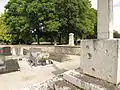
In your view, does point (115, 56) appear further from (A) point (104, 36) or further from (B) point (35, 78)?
(B) point (35, 78)

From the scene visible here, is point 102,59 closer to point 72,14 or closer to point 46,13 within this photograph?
point 46,13

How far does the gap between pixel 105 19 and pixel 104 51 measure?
2.25 feet

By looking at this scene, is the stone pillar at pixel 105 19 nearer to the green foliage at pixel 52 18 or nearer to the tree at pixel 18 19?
the green foliage at pixel 52 18

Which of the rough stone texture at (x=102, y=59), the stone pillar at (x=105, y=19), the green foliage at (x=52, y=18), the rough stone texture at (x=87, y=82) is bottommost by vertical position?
the rough stone texture at (x=87, y=82)

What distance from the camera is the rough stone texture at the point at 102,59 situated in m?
2.40

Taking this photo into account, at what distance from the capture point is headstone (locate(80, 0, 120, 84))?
95.0 inches

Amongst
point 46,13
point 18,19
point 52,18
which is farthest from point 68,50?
point 18,19

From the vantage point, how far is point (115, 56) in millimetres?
2385

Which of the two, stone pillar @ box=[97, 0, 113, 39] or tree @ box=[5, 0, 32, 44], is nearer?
stone pillar @ box=[97, 0, 113, 39]

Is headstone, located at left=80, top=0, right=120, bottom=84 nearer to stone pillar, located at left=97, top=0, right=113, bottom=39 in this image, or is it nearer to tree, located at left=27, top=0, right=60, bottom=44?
stone pillar, located at left=97, top=0, right=113, bottom=39

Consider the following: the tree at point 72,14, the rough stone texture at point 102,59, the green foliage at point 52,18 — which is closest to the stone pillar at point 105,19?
the rough stone texture at point 102,59

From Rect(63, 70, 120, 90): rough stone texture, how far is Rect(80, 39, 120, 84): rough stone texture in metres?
0.10

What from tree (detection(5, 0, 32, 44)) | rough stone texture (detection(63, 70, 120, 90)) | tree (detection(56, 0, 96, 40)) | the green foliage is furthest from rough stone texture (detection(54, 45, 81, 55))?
rough stone texture (detection(63, 70, 120, 90))

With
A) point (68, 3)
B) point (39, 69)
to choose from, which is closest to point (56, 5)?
point (68, 3)
